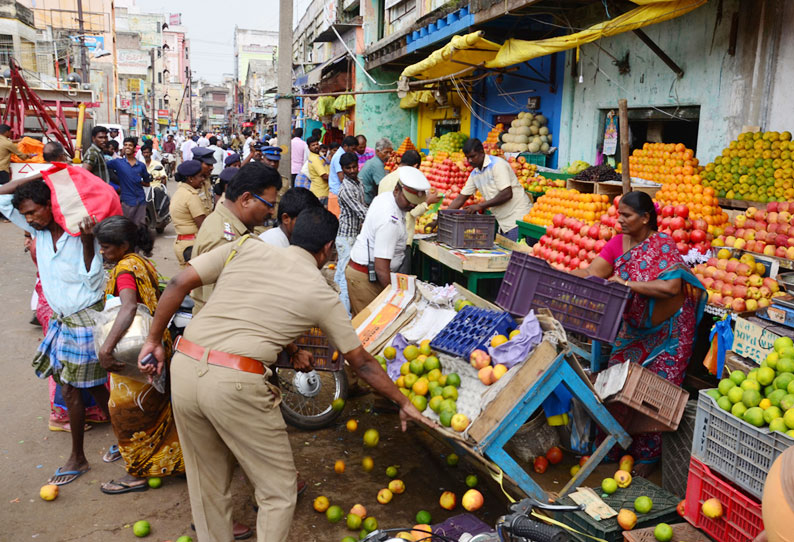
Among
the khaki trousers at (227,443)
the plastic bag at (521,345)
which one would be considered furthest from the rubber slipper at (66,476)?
the plastic bag at (521,345)

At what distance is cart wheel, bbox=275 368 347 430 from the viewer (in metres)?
5.20

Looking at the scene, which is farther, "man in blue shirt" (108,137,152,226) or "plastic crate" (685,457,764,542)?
"man in blue shirt" (108,137,152,226)

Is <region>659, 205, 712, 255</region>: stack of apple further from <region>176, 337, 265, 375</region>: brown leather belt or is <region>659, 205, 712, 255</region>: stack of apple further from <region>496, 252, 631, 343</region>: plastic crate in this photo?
<region>176, 337, 265, 375</region>: brown leather belt

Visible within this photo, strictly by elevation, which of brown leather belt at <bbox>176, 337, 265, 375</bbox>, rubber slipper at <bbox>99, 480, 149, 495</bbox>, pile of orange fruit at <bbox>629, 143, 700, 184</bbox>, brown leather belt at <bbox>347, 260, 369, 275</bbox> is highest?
pile of orange fruit at <bbox>629, 143, 700, 184</bbox>

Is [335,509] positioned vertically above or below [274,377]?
below

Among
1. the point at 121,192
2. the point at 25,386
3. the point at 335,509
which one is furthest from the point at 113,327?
the point at 121,192

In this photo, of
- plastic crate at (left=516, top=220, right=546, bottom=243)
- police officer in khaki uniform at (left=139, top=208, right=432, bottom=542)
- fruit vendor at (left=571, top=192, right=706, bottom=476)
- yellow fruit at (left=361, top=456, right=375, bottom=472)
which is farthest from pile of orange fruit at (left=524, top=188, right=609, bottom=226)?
police officer in khaki uniform at (left=139, top=208, right=432, bottom=542)

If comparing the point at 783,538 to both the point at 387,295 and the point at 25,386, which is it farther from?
the point at 25,386

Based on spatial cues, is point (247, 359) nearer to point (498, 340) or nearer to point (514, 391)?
point (514, 391)

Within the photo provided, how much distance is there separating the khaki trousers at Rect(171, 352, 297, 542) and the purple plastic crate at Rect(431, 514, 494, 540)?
2.51 ft

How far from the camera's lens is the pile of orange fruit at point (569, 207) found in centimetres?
684

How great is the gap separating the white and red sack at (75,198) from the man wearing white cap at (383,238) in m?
2.11

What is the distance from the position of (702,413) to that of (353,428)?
2.68m

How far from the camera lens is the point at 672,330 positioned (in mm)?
4238
